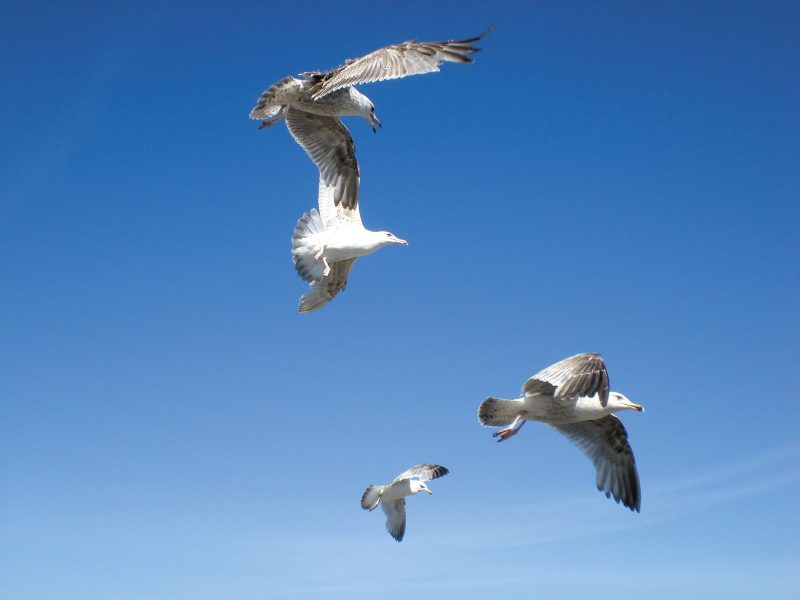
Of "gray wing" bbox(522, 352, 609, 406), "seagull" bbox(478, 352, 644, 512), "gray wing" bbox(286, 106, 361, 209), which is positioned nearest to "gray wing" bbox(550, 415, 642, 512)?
"seagull" bbox(478, 352, 644, 512)

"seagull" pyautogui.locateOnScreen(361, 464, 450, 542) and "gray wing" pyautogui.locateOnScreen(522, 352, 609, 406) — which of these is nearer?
"gray wing" pyautogui.locateOnScreen(522, 352, 609, 406)

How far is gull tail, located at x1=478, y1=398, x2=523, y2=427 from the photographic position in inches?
382

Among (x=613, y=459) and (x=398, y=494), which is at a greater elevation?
(x=398, y=494)

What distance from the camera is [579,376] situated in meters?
8.60

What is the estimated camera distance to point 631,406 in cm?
992

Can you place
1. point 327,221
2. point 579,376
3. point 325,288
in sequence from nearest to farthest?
point 579,376 → point 327,221 → point 325,288

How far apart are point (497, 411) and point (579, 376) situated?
4.81 ft

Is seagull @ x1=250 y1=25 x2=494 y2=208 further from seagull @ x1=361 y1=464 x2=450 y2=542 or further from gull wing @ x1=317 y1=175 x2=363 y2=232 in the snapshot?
seagull @ x1=361 y1=464 x2=450 y2=542

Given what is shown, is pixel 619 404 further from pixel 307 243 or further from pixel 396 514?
pixel 396 514

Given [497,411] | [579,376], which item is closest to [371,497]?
[497,411]

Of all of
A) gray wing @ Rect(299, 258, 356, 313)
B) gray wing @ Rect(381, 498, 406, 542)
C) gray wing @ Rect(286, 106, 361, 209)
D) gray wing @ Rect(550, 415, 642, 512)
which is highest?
gray wing @ Rect(286, 106, 361, 209)

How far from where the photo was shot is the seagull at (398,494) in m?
13.9

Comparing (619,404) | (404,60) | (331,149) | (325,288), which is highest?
(331,149)

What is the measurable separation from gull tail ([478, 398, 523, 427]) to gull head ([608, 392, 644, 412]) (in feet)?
3.54
